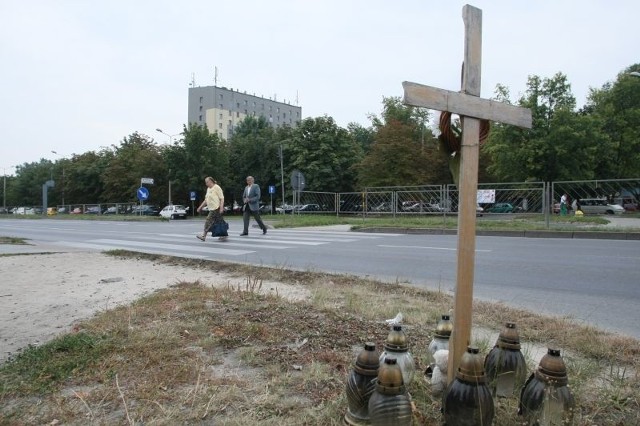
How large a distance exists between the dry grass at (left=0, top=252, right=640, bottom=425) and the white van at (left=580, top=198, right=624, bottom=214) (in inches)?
686

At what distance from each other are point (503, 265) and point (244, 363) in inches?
257

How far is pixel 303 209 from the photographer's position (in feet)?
93.1

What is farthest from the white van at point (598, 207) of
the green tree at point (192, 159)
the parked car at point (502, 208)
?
the green tree at point (192, 159)

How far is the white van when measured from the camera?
779 inches

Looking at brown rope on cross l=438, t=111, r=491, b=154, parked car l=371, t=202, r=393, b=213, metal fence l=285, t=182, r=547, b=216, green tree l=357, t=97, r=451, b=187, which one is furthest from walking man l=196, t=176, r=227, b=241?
green tree l=357, t=97, r=451, b=187

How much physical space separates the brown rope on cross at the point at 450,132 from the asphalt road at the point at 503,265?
2.91m

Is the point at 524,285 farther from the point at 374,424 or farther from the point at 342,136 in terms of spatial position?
A: the point at 342,136

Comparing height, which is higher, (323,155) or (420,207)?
(323,155)

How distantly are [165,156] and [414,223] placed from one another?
32.1 m

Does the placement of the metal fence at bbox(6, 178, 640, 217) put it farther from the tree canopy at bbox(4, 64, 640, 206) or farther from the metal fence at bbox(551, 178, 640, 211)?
the tree canopy at bbox(4, 64, 640, 206)

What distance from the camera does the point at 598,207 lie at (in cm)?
2145

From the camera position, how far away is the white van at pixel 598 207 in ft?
64.9

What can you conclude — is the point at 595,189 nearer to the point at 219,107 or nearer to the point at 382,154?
the point at 382,154

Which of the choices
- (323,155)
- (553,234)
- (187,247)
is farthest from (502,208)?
(323,155)
